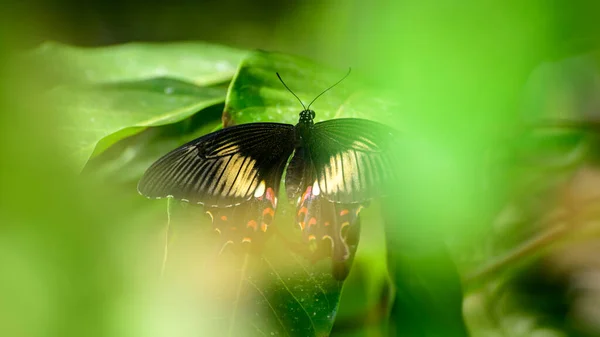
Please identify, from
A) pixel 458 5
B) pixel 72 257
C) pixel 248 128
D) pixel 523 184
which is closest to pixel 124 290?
pixel 72 257

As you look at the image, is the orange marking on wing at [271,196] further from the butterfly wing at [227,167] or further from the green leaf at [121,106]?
the green leaf at [121,106]

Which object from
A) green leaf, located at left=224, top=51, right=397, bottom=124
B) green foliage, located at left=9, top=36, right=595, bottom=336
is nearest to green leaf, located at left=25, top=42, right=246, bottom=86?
green foliage, located at left=9, top=36, right=595, bottom=336

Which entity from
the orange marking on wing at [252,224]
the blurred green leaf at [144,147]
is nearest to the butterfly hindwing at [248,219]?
the orange marking on wing at [252,224]

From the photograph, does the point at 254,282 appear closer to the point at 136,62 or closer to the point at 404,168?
the point at 404,168

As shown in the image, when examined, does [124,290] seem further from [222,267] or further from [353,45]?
[353,45]

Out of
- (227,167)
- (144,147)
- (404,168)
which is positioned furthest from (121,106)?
(404,168)
